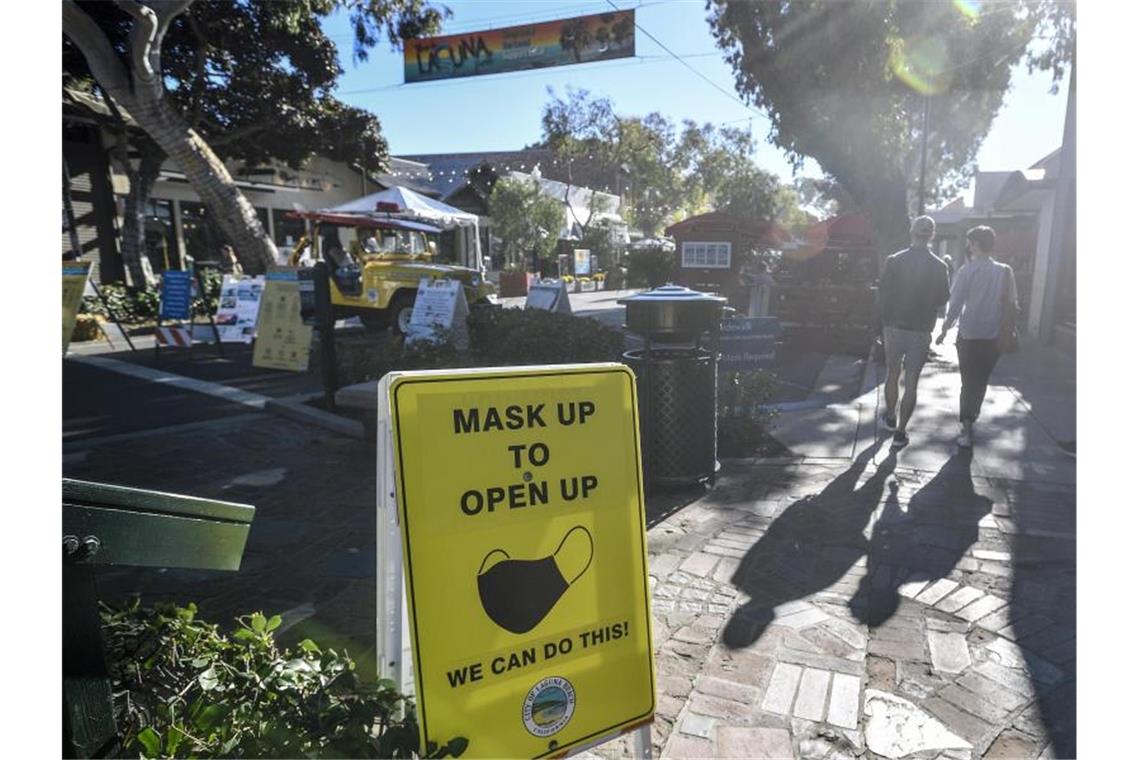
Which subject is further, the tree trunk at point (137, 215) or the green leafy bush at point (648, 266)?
the green leafy bush at point (648, 266)

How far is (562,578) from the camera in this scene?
1.92 m

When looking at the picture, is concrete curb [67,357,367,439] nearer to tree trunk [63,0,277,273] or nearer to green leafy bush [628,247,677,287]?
tree trunk [63,0,277,273]

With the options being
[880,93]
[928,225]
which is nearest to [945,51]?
[880,93]

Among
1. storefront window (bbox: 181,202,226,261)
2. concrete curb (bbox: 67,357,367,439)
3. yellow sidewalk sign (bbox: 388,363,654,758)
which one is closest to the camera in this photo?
yellow sidewalk sign (bbox: 388,363,654,758)

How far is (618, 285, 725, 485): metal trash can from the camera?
4.41 metres

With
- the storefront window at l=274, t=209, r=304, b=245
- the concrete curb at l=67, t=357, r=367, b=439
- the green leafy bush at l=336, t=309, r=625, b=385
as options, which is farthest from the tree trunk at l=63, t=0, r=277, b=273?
the storefront window at l=274, t=209, r=304, b=245

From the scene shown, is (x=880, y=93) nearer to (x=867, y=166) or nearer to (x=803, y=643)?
(x=867, y=166)

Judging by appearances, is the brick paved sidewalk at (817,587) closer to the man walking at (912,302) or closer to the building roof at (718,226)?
the man walking at (912,302)

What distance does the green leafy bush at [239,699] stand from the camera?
4.74 ft

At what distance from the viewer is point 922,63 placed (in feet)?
→ 45.6

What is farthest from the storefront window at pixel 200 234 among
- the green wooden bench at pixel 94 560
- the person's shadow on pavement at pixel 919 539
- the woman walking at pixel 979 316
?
the green wooden bench at pixel 94 560

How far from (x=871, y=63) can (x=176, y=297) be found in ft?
43.0

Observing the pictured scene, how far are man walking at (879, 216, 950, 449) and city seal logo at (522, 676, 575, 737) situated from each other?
15.2 feet

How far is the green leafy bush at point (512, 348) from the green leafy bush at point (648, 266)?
1781cm
